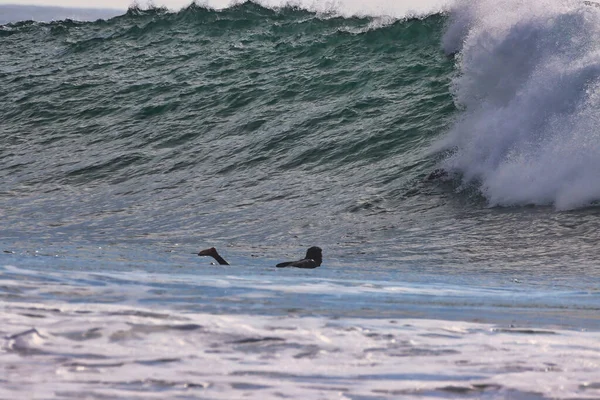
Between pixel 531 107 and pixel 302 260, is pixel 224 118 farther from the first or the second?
pixel 302 260

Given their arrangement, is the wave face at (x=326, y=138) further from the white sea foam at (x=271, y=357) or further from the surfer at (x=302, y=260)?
the white sea foam at (x=271, y=357)

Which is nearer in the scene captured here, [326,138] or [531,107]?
[531,107]

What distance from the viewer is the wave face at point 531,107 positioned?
1073cm

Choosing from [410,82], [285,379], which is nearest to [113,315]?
[285,379]

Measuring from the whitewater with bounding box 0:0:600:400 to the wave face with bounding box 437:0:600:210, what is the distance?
0.11ft

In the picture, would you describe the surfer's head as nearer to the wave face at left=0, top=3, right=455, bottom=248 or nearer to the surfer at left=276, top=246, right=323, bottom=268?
the surfer at left=276, top=246, right=323, bottom=268

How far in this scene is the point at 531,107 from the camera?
1197 cm

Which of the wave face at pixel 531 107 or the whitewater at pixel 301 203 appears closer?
the whitewater at pixel 301 203

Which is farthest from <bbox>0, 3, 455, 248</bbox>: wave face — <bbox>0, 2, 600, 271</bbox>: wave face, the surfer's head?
the surfer's head

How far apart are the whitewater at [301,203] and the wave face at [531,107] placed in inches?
1.3

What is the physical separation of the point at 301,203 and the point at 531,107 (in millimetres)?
3024

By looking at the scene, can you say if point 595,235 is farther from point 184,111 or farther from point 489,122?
point 184,111

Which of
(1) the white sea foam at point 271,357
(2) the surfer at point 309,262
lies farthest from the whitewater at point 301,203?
(2) the surfer at point 309,262

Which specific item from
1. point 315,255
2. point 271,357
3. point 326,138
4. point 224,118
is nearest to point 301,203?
point 326,138
